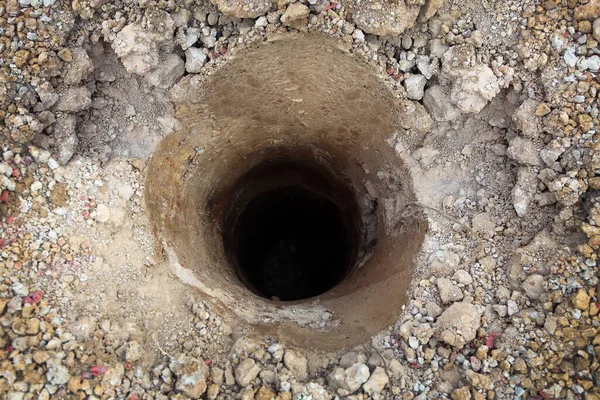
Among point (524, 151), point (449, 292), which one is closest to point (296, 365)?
point (449, 292)

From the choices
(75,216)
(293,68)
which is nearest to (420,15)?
(293,68)

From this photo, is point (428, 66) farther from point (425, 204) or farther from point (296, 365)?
point (296, 365)

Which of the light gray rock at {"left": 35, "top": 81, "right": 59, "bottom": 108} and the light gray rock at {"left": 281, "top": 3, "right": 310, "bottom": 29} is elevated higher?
the light gray rock at {"left": 281, "top": 3, "right": 310, "bottom": 29}

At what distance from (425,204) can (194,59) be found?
2.39 metres

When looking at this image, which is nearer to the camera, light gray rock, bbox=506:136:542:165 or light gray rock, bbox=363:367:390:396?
light gray rock, bbox=363:367:390:396

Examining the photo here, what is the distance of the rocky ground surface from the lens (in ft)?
10.2

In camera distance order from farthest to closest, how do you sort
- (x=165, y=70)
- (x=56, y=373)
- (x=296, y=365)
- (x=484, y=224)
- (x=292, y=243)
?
(x=292, y=243)
(x=165, y=70)
(x=484, y=224)
(x=296, y=365)
(x=56, y=373)

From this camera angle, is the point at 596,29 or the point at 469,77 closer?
the point at 596,29

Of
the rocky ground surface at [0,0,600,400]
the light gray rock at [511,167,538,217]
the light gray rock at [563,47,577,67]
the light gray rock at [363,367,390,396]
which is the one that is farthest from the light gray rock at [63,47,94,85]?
the light gray rock at [563,47,577,67]

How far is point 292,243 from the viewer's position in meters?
7.60

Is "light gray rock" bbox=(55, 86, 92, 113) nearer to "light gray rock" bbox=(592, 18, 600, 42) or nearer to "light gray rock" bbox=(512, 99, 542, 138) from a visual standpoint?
"light gray rock" bbox=(512, 99, 542, 138)

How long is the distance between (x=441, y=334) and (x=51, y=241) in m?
2.93

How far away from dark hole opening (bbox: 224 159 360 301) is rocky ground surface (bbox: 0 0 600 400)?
6.12ft

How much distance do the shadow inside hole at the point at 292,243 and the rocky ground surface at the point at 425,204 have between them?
2.33 m
